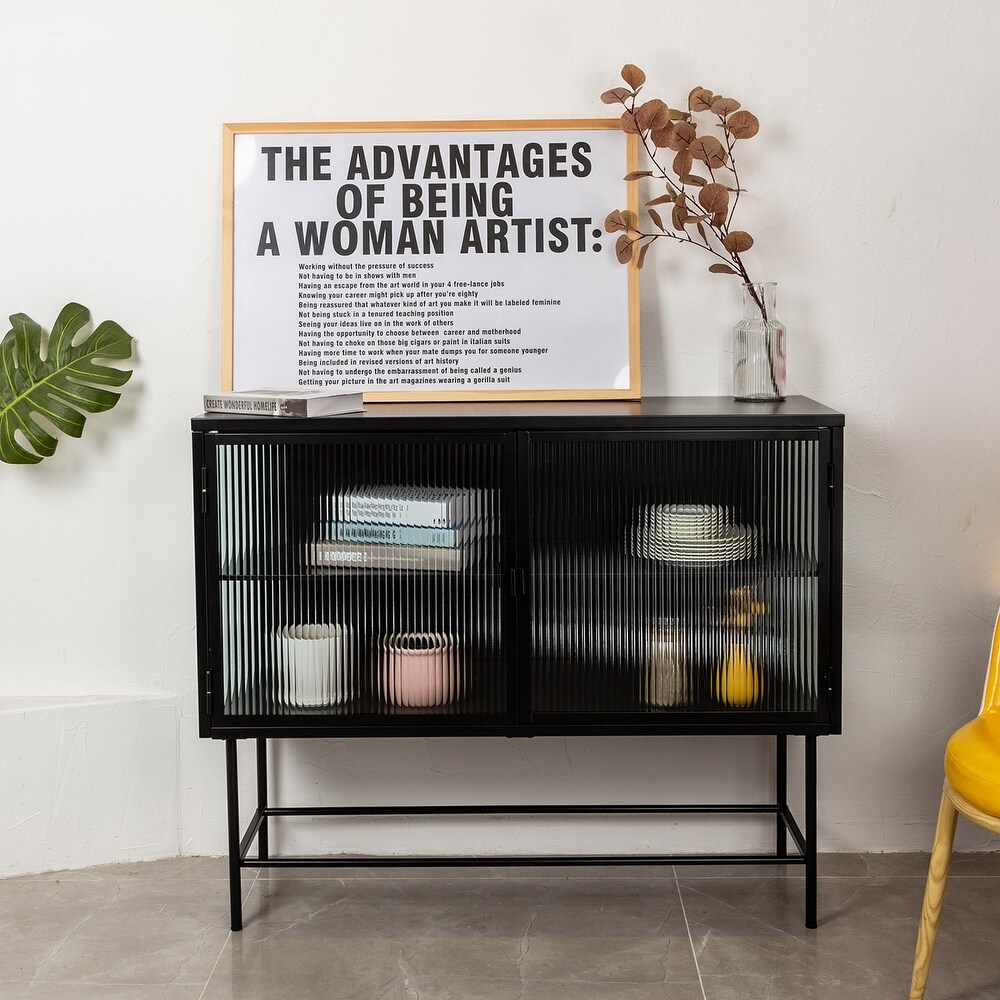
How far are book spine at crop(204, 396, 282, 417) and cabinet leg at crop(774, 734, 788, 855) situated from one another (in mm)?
1403

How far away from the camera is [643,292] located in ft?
8.13

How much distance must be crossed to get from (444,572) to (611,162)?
1.02 m

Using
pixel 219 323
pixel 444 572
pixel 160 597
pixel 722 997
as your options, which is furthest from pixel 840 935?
pixel 219 323

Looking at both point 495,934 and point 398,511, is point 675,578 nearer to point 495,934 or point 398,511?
point 398,511

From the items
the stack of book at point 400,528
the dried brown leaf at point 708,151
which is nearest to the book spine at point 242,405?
the stack of book at point 400,528

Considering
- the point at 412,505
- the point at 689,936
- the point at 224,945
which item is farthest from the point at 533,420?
the point at 224,945

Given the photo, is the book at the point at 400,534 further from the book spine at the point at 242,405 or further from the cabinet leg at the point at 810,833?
the cabinet leg at the point at 810,833

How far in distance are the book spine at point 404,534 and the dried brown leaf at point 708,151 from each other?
3.29 feet

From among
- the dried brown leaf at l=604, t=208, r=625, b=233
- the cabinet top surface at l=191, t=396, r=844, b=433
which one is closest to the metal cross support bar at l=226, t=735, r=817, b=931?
the cabinet top surface at l=191, t=396, r=844, b=433

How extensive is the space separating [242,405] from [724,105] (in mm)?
1227

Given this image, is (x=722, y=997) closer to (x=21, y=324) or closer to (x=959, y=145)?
(x=959, y=145)

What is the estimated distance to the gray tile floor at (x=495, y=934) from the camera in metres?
2.06

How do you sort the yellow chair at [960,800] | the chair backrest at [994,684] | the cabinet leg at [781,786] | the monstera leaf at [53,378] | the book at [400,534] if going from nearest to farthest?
1. the yellow chair at [960,800]
2. the chair backrest at [994,684]
3. the book at [400,534]
4. the monstera leaf at [53,378]
5. the cabinet leg at [781,786]

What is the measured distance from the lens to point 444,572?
7.09 ft
